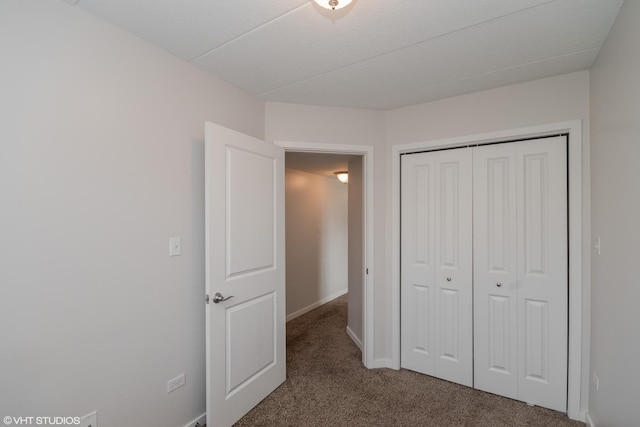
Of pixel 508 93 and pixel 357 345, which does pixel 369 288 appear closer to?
pixel 357 345

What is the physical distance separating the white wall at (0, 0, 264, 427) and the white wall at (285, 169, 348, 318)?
2.30 meters

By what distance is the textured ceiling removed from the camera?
141cm

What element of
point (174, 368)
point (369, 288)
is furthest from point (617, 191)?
point (174, 368)

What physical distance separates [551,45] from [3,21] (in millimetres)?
2668

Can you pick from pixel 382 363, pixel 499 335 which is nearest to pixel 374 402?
pixel 382 363

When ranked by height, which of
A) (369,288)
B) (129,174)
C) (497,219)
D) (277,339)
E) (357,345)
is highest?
(129,174)

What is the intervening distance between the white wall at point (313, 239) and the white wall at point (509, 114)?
188 centimetres

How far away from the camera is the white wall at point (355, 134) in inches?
102

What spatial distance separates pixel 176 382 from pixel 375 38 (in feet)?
7.80

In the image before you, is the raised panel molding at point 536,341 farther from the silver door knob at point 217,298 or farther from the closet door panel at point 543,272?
the silver door knob at point 217,298

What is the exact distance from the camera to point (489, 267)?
2.37 metres

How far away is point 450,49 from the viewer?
1750 millimetres

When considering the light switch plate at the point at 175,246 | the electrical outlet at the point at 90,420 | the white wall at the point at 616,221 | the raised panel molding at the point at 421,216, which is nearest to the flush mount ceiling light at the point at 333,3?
the white wall at the point at 616,221

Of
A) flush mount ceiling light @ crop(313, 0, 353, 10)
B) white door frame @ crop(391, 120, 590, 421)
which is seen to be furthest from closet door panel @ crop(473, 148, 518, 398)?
flush mount ceiling light @ crop(313, 0, 353, 10)
